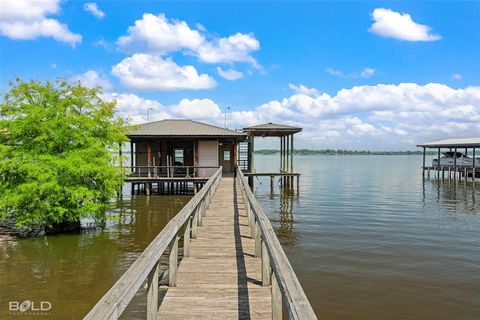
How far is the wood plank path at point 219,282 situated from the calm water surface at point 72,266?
199 cm

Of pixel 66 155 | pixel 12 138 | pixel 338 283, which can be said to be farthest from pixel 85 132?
pixel 338 283

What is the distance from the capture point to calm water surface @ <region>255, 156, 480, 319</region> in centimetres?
890

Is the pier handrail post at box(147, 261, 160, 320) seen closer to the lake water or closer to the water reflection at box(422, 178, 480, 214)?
the lake water

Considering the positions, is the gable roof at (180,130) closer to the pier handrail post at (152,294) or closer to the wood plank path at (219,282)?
the wood plank path at (219,282)

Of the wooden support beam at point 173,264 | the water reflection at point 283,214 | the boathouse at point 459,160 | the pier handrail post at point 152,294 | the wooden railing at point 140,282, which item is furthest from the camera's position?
the boathouse at point 459,160

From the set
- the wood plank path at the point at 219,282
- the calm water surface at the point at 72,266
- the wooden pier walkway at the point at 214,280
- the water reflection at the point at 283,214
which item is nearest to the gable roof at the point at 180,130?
the water reflection at the point at 283,214

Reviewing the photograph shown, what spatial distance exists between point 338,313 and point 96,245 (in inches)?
360

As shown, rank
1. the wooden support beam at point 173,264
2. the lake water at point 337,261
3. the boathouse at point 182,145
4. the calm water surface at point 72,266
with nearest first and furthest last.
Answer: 1. the wooden support beam at point 173,264
2. the calm water surface at point 72,266
3. the lake water at point 337,261
4. the boathouse at point 182,145

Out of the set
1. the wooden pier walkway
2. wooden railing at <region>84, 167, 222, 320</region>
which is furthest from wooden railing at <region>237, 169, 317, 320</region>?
wooden railing at <region>84, 167, 222, 320</region>

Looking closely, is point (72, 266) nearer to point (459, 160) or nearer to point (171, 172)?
point (171, 172)

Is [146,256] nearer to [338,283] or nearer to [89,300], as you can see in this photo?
[89,300]

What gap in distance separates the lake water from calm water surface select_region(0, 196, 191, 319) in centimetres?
2

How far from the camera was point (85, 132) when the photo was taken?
14805 mm

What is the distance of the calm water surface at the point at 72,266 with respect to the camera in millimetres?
8764
